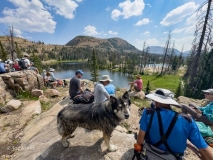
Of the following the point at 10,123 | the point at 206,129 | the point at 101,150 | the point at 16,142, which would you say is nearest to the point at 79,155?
the point at 101,150

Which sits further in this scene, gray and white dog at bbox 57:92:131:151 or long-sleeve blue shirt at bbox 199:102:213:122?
long-sleeve blue shirt at bbox 199:102:213:122

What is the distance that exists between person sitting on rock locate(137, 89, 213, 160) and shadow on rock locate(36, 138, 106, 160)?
168 centimetres

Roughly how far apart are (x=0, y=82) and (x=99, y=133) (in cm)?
814

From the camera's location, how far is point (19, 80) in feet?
29.9

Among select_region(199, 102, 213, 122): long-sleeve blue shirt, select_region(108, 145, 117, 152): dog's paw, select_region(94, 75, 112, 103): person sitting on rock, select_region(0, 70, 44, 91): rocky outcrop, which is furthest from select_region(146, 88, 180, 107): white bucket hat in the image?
select_region(0, 70, 44, 91): rocky outcrop

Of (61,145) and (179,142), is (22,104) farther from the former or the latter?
(179,142)

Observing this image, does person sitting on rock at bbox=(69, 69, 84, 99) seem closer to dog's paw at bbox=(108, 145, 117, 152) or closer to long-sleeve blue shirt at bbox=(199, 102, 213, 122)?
dog's paw at bbox=(108, 145, 117, 152)

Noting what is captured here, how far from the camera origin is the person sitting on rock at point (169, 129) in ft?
6.33

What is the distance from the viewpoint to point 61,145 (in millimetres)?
3781

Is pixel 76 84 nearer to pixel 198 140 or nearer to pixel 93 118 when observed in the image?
pixel 93 118

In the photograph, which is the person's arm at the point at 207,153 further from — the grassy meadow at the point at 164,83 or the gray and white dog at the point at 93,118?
the grassy meadow at the point at 164,83

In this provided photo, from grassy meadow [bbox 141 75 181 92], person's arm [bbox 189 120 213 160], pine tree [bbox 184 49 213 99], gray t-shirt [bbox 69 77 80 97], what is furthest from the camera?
grassy meadow [bbox 141 75 181 92]

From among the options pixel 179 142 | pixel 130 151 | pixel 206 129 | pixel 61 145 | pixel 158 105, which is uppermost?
pixel 158 105

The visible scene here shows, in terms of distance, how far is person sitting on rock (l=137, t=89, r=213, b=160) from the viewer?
1.93m
